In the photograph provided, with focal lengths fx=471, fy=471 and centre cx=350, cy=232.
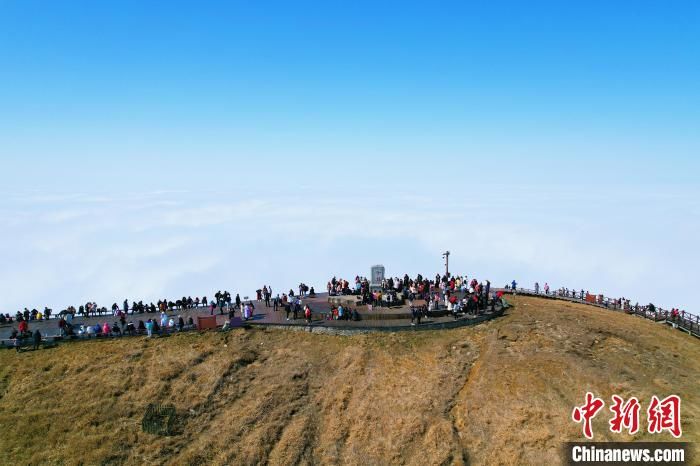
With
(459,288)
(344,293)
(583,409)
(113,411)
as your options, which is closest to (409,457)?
(583,409)

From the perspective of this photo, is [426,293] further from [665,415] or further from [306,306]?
[665,415]

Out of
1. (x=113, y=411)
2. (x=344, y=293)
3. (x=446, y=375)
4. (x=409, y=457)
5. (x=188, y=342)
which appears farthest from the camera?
(x=344, y=293)

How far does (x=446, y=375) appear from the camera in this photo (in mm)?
28203

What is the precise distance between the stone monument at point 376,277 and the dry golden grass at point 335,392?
8.98m

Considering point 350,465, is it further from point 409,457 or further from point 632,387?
point 632,387

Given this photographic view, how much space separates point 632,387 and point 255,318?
25125 millimetres

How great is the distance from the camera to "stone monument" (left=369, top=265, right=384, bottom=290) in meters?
41.0

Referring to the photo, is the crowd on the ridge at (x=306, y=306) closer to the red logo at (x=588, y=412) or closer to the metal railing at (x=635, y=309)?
the metal railing at (x=635, y=309)

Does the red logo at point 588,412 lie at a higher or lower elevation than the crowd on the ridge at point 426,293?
lower

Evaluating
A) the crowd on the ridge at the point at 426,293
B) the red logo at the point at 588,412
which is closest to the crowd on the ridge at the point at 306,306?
the crowd on the ridge at the point at 426,293

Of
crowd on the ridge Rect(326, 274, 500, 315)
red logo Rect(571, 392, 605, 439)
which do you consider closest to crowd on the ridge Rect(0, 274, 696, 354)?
crowd on the ridge Rect(326, 274, 500, 315)
